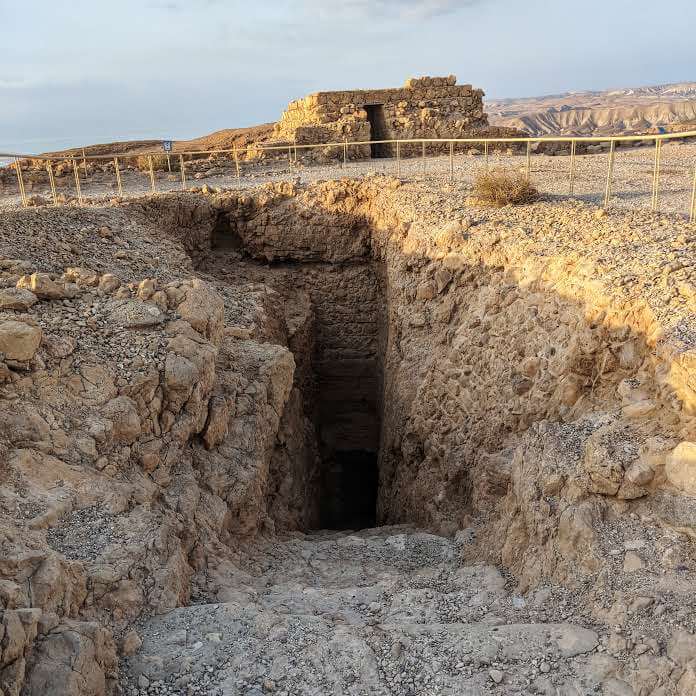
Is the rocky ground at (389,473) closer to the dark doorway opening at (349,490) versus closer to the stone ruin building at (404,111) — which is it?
the dark doorway opening at (349,490)

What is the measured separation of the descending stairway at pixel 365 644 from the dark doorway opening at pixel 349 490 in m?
6.82

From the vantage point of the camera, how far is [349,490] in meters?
13.5

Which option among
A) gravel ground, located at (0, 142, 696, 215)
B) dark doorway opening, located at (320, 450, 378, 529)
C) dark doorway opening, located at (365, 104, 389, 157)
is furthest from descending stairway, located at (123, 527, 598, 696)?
dark doorway opening, located at (365, 104, 389, 157)

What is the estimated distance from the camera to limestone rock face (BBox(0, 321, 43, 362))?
5246mm

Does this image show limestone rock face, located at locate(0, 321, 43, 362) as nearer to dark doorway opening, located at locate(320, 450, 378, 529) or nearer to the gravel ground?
dark doorway opening, located at locate(320, 450, 378, 529)

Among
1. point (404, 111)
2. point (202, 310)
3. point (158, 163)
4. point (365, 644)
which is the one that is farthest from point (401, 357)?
point (404, 111)

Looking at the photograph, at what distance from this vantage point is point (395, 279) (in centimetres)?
1042

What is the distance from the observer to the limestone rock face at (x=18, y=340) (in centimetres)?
525

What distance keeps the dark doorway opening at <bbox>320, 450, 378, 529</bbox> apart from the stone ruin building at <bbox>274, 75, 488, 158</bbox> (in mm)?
9108

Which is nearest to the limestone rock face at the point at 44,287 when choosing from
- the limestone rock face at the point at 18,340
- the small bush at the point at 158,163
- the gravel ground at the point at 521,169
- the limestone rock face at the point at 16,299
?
the limestone rock face at the point at 16,299

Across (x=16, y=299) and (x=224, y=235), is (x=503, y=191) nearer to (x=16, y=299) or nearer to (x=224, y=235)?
(x=224, y=235)

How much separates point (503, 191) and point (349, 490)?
7.10 m

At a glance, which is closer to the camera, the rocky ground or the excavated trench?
the rocky ground

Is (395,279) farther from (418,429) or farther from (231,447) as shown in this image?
(231,447)
